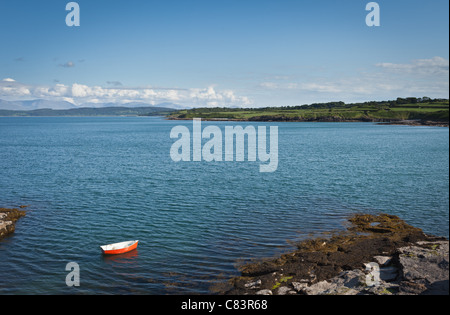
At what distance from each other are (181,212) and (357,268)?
1933 centimetres

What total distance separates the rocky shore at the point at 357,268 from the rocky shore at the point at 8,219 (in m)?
21.2

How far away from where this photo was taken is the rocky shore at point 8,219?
28.9 meters

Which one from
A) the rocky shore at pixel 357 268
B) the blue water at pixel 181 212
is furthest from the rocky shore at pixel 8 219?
the rocky shore at pixel 357 268

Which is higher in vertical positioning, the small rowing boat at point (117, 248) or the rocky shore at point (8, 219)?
the rocky shore at point (8, 219)

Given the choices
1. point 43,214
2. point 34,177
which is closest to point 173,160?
point 34,177

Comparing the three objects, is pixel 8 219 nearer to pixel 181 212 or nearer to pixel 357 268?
pixel 181 212

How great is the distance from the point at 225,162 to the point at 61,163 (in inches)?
1299

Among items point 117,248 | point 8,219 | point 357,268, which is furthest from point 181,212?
point 357,268

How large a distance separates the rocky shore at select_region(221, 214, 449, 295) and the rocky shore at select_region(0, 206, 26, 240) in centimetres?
2123

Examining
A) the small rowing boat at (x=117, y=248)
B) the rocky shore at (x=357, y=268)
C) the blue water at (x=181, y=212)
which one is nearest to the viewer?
the rocky shore at (x=357, y=268)

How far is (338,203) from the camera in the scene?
3738 centimetres

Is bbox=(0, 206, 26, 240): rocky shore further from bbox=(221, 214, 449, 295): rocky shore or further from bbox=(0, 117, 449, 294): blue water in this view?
bbox=(221, 214, 449, 295): rocky shore

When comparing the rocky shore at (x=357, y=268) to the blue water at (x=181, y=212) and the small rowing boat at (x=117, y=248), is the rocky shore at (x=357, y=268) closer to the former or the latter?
the blue water at (x=181, y=212)
